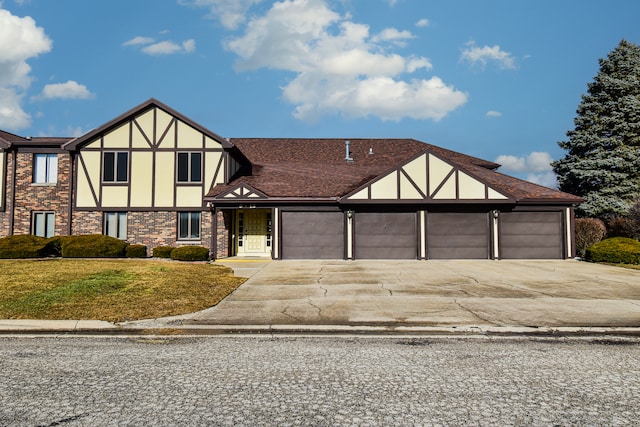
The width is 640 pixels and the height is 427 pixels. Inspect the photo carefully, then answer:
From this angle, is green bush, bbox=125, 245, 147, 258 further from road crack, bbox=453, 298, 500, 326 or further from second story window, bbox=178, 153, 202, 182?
road crack, bbox=453, 298, 500, 326

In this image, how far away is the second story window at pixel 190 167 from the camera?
23.0m

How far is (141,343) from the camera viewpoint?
668cm

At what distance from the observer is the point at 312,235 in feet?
73.0

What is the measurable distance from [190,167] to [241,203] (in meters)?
3.67

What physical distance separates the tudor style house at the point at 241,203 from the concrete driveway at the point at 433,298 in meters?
5.60

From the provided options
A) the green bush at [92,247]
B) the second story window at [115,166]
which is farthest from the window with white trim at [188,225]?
the second story window at [115,166]

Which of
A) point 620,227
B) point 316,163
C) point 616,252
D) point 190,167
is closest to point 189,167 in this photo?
point 190,167

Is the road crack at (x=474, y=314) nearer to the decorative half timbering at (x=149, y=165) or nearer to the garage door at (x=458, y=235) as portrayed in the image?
the garage door at (x=458, y=235)

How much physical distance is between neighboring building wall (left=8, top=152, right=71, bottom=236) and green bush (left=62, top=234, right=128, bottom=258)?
3.44 meters

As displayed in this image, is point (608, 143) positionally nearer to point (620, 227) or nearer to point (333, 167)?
point (620, 227)

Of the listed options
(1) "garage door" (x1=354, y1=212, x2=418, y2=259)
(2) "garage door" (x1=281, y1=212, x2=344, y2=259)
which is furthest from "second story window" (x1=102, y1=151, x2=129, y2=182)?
(1) "garage door" (x1=354, y1=212, x2=418, y2=259)

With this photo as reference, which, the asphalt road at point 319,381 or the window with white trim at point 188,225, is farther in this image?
the window with white trim at point 188,225

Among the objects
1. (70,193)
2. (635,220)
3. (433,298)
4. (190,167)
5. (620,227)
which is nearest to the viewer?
(433,298)

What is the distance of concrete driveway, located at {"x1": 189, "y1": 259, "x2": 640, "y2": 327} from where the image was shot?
316 inches
